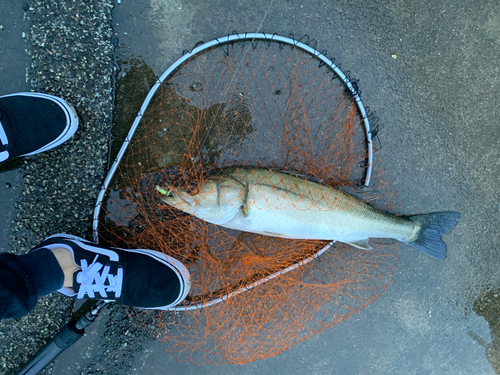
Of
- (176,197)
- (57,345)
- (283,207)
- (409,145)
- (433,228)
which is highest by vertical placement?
(409,145)

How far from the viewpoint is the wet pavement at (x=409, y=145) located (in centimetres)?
267

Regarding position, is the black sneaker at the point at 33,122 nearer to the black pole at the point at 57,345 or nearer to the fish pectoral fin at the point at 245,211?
the black pole at the point at 57,345

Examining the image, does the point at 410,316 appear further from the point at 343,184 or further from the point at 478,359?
the point at 343,184

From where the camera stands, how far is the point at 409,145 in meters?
2.84

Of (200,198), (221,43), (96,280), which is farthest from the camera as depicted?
(221,43)

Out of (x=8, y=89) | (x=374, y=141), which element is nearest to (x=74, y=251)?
(x=8, y=89)

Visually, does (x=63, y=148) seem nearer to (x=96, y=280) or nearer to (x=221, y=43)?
(x=96, y=280)

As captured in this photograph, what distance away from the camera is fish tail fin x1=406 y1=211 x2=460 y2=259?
8.25ft

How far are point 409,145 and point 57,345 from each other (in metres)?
3.63

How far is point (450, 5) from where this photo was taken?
9.12 ft

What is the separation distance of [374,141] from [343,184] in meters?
0.54

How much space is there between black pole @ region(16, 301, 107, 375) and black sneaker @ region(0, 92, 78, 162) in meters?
1.48

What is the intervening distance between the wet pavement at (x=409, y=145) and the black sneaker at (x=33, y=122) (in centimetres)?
32

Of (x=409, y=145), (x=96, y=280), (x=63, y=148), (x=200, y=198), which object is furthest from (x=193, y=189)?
(x=409, y=145)
